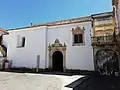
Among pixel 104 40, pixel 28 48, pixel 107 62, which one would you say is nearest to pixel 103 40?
pixel 104 40

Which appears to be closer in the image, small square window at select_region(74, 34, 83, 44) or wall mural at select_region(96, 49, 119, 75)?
wall mural at select_region(96, 49, 119, 75)

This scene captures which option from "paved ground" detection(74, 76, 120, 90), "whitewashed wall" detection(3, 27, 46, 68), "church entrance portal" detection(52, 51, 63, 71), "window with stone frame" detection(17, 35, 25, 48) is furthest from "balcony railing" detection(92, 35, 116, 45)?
"window with stone frame" detection(17, 35, 25, 48)

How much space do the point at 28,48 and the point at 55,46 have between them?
3.70 metres

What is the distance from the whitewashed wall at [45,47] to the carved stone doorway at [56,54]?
0.36 m

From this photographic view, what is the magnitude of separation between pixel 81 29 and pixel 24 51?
7603mm

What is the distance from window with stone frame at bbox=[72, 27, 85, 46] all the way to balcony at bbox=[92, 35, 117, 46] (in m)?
1.82

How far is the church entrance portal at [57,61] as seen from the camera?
17125 millimetres

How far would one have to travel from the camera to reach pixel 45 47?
17172 mm

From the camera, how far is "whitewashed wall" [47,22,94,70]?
14.9m

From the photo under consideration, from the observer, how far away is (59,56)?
17.4 metres

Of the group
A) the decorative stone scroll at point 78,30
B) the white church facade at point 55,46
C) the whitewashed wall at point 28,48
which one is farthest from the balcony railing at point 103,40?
the whitewashed wall at point 28,48

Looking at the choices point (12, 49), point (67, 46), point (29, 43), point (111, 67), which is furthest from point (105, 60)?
point (12, 49)

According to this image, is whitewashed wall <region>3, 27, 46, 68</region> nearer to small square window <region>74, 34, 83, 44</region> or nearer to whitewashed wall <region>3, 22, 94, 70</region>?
whitewashed wall <region>3, 22, 94, 70</region>

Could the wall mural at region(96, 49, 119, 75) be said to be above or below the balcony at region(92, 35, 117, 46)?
below
